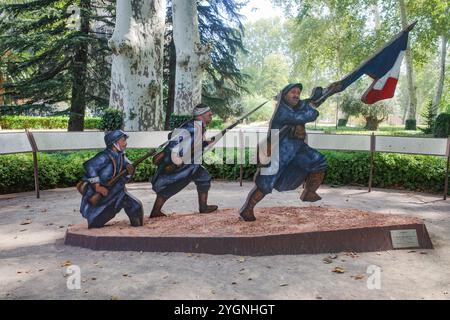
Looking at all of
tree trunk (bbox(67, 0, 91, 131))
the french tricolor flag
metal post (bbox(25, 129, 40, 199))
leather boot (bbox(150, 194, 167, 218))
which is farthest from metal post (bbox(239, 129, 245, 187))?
tree trunk (bbox(67, 0, 91, 131))

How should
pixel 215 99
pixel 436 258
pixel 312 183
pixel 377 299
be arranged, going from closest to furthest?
pixel 377 299
pixel 436 258
pixel 312 183
pixel 215 99

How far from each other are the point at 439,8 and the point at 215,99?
13.3 m

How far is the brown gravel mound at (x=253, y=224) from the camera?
16.9ft

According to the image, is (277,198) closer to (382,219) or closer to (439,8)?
(382,219)

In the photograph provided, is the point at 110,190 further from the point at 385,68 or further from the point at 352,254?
the point at 385,68

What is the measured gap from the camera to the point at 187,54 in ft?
43.1

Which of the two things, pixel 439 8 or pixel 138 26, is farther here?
pixel 439 8

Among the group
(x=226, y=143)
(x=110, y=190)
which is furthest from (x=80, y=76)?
(x=110, y=190)

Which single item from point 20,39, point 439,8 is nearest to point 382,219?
point 20,39

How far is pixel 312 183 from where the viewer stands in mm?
6066

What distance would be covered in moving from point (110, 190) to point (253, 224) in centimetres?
196

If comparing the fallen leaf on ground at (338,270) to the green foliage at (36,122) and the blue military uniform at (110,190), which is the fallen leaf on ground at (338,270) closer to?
the blue military uniform at (110,190)

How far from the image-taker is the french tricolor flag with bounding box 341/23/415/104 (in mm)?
6070

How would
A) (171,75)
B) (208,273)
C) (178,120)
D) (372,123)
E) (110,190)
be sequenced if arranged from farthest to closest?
(372,123), (171,75), (178,120), (110,190), (208,273)
